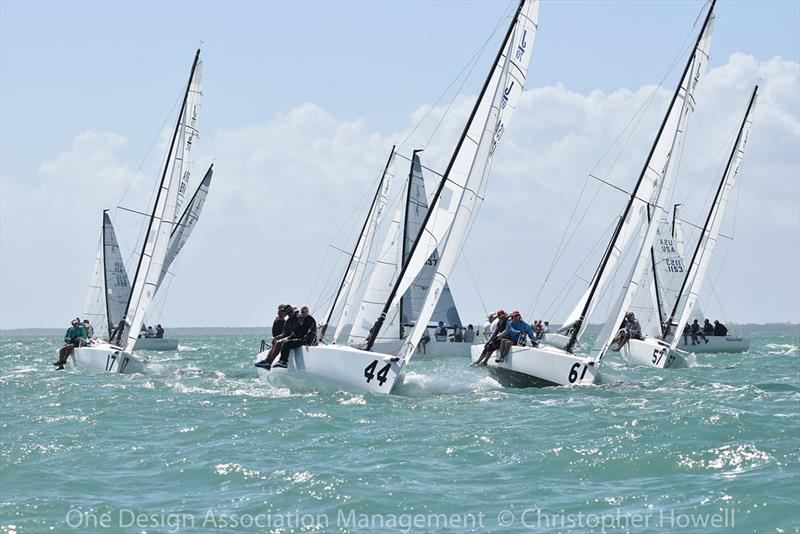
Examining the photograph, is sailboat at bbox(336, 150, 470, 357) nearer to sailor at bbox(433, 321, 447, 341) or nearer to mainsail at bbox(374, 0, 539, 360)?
sailor at bbox(433, 321, 447, 341)

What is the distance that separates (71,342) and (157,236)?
429cm

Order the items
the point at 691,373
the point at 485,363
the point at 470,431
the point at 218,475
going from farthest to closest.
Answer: the point at 691,373, the point at 485,363, the point at 470,431, the point at 218,475

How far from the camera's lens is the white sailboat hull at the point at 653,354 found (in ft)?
104

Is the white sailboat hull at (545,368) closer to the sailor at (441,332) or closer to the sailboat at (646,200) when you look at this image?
the sailboat at (646,200)

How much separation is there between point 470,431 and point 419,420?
1.56 metres

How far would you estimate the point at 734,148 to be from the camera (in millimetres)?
35688

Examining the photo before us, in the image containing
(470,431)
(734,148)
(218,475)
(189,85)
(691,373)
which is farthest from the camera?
(734,148)

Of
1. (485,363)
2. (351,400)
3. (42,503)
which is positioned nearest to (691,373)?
(485,363)

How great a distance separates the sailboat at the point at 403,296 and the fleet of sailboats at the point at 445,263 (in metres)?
0.05

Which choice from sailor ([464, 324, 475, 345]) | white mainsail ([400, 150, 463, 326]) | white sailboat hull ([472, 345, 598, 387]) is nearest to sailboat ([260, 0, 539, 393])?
white sailboat hull ([472, 345, 598, 387])

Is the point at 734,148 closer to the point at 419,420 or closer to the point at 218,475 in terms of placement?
the point at 419,420

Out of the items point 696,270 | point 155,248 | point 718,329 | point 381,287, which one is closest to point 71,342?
point 155,248

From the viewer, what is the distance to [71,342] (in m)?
29.6

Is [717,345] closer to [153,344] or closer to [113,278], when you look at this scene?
[113,278]
